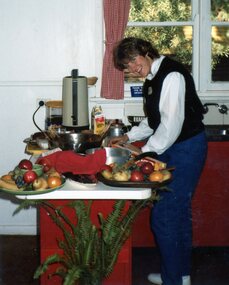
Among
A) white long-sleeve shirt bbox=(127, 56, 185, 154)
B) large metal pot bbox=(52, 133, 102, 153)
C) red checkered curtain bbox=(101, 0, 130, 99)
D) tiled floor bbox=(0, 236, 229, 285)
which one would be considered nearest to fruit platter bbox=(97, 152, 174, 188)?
white long-sleeve shirt bbox=(127, 56, 185, 154)

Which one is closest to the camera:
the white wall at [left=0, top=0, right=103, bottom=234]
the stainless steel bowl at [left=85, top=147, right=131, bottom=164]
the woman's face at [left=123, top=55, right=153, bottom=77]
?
the stainless steel bowl at [left=85, top=147, right=131, bottom=164]

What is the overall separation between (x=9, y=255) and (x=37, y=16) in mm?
1692

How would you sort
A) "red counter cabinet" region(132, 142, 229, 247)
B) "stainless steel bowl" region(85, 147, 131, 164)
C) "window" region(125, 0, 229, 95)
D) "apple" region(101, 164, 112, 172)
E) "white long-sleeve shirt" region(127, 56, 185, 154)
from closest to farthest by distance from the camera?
"apple" region(101, 164, 112, 172), "stainless steel bowl" region(85, 147, 131, 164), "white long-sleeve shirt" region(127, 56, 185, 154), "red counter cabinet" region(132, 142, 229, 247), "window" region(125, 0, 229, 95)

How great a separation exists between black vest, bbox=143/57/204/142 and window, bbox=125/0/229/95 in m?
1.32

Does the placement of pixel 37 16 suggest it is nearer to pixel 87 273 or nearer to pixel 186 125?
pixel 186 125

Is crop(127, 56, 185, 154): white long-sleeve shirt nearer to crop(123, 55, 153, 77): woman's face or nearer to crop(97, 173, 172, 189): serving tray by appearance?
crop(123, 55, 153, 77): woman's face

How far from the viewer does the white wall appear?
3746 mm

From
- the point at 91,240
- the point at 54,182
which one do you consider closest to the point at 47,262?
the point at 91,240

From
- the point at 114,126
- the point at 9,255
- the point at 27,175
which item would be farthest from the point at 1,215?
the point at 27,175

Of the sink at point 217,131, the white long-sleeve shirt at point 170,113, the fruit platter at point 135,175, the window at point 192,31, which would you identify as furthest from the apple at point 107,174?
the window at point 192,31

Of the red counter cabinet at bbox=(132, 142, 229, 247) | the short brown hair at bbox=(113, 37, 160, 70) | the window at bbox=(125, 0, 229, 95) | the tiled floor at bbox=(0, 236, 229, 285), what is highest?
the window at bbox=(125, 0, 229, 95)

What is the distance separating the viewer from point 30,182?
6.73 ft

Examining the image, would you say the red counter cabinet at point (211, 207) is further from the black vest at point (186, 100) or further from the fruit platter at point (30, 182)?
the fruit platter at point (30, 182)

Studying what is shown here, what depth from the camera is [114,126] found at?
3.44 metres
